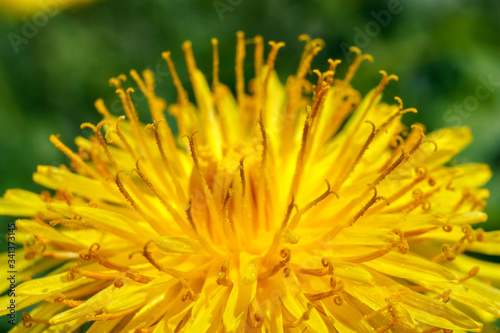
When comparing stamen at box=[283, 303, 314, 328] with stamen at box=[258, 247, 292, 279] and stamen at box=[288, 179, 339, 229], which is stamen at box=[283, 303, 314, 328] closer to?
stamen at box=[258, 247, 292, 279]

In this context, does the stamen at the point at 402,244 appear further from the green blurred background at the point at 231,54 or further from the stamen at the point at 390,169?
the green blurred background at the point at 231,54

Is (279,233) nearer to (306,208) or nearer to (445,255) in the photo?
(306,208)

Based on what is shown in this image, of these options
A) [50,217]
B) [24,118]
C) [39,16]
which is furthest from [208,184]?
[39,16]

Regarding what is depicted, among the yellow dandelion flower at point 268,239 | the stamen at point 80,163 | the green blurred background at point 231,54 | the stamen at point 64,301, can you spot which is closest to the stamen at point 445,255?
the yellow dandelion flower at point 268,239

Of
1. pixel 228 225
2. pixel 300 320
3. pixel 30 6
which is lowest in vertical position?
pixel 300 320

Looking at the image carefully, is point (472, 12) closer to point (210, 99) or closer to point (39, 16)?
point (210, 99)

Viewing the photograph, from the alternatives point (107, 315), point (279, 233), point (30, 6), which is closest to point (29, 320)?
point (107, 315)
